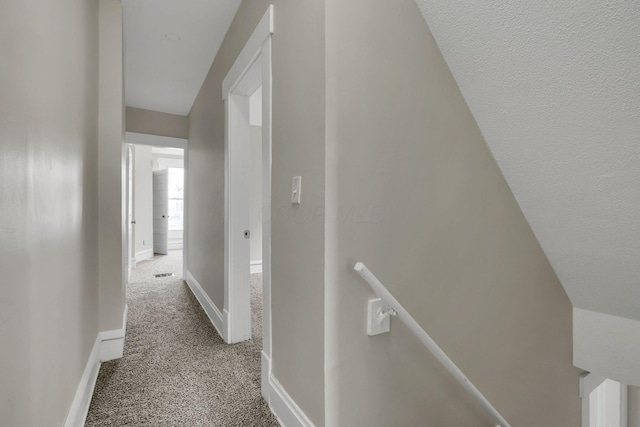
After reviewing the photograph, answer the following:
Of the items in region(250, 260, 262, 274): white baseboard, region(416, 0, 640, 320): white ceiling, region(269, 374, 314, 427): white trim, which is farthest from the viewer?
region(250, 260, 262, 274): white baseboard

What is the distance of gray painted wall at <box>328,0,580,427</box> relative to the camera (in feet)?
3.75

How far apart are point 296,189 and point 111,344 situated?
71.7 inches

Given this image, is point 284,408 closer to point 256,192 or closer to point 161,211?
point 256,192

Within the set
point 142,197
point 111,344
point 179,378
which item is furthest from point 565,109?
point 142,197

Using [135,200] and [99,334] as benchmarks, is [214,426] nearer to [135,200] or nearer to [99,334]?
[99,334]

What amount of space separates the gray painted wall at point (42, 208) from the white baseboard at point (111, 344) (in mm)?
463

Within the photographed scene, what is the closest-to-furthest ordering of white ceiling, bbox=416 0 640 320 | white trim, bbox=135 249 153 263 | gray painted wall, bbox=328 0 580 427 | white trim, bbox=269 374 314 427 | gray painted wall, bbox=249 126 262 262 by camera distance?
white ceiling, bbox=416 0 640 320
gray painted wall, bbox=328 0 580 427
white trim, bbox=269 374 314 427
gray painted wall, bbox=249 126 262 262
white trim, bbox=135 249 153 263

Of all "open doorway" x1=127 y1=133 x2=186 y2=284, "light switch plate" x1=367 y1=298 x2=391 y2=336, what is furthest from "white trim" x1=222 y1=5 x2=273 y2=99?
"open doorway" x1=127 y1=133 x2=186 y2=284

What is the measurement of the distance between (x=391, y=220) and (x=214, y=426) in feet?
4.18

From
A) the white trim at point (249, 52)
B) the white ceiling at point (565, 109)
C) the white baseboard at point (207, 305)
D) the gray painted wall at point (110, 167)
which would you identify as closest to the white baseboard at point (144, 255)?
the white baseboard at point (207, 305)

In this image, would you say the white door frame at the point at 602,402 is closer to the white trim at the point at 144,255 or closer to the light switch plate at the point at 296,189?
the light switch plate at the point at 296,189

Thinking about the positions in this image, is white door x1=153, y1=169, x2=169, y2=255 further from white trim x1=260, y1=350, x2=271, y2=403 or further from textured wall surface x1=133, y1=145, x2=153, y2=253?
white trim x1=260, y1=350, x2=271, y2=403

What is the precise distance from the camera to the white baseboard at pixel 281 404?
4.26 feet

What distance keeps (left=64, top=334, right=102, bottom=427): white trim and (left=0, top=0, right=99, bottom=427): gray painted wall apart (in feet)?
0.18
